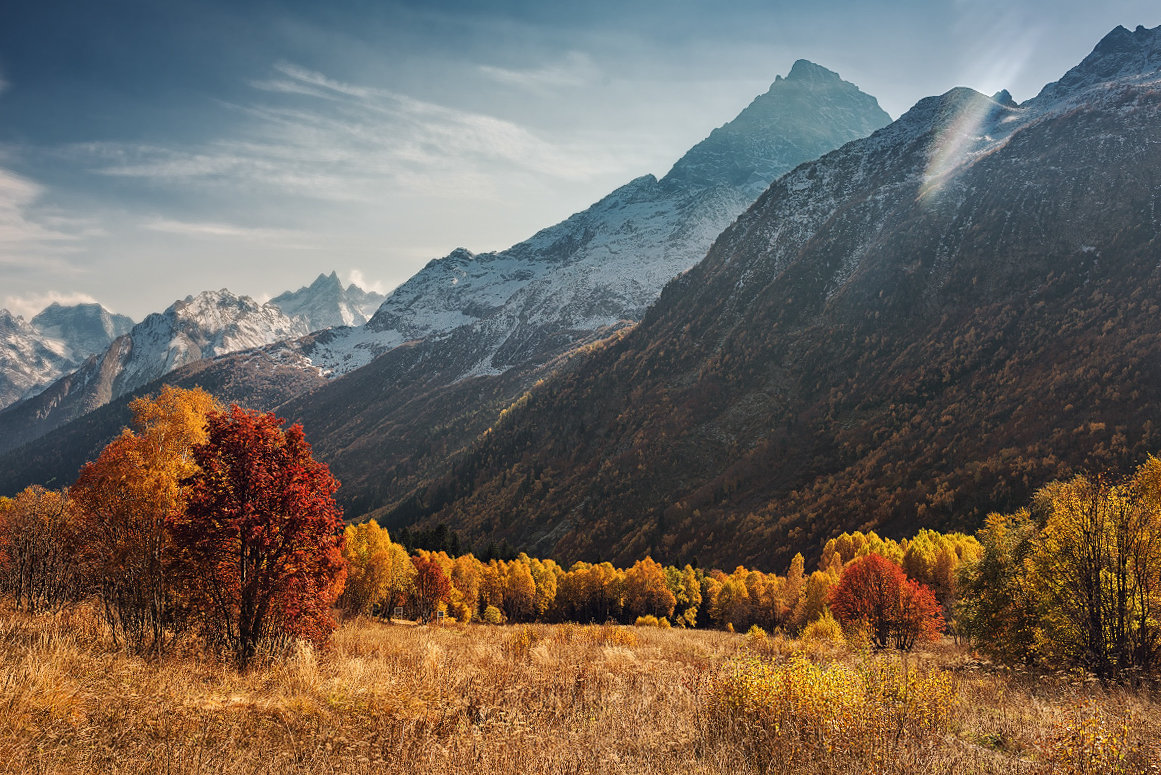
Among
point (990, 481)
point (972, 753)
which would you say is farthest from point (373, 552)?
point (990, 481)

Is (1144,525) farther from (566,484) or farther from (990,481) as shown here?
(566,484)

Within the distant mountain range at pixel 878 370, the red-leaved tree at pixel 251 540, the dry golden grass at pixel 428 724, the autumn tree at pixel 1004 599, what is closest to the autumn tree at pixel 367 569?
the red-leaved tree at pixel 251 540

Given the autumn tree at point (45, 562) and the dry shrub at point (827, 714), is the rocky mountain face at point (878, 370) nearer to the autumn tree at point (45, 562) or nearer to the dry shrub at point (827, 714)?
the dry shrub at point (827, 714)

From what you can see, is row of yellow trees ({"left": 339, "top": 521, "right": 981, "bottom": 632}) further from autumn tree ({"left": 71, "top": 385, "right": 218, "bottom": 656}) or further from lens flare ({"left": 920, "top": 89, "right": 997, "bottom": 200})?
lens flare ({"left": 920, "top": 89, "right": 997, "bottom": 200})

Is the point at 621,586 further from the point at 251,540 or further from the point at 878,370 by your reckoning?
the point at 878,370

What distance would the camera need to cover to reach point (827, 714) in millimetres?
8297

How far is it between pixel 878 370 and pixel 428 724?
128 metres

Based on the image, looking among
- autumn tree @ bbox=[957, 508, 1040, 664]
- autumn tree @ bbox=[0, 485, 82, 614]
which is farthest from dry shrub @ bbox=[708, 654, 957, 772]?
autumn tree @ bbox=[0, 485, 82, 614]

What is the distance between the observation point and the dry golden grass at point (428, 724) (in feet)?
23.1

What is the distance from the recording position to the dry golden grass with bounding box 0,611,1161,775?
23.1 feet

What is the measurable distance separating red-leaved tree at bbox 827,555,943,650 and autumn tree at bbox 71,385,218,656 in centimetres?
3976

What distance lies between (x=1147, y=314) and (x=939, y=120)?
437 feet

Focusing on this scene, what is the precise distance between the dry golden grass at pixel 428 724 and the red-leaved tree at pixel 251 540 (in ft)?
4.54

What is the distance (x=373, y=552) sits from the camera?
5078 cm
